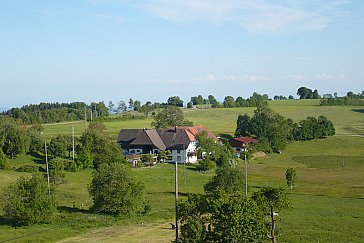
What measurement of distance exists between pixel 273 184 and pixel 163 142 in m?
27.5

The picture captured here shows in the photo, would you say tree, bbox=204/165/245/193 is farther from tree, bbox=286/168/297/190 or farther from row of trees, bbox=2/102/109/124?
row of trees, bbox=2/102/109/124

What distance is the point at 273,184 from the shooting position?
190 ft

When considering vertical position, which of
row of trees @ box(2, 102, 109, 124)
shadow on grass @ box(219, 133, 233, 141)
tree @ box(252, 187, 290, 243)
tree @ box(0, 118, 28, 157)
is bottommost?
shadow on grass @ box(219, 133, 233, 141)

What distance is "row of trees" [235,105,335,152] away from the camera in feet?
308

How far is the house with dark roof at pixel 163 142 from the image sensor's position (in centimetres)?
7756

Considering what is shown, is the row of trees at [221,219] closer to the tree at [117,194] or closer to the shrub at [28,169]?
the tree at [117,194]

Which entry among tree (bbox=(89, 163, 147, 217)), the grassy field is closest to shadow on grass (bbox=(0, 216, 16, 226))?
tree (bbox=(89, 163, 147, 217))

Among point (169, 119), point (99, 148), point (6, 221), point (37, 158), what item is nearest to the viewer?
point (6, 221)

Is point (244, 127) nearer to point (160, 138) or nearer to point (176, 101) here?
point (160, 138)

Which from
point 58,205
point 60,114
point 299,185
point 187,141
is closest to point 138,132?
point 187,141

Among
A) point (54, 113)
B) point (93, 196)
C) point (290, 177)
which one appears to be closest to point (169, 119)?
point (290, 177)

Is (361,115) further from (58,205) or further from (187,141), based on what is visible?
(58,205)

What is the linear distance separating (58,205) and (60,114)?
10870 cm

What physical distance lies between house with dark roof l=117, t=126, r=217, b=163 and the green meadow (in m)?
6.88
